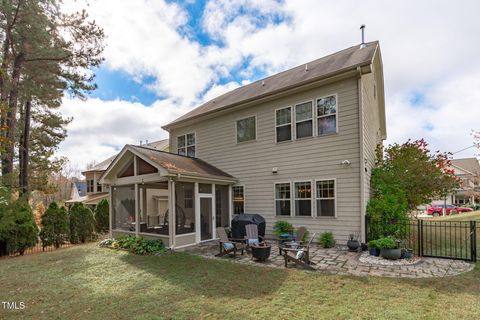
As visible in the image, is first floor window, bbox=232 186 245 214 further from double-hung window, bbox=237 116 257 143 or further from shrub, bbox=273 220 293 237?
double-hung window, bbox=237 116 257 143

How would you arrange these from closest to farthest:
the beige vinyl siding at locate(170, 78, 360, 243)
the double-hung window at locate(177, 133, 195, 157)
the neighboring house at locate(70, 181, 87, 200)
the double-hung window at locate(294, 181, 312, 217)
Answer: the beige vinyl siding at locate(170, 78, 360, 243) < the double-hung window at locate(294, 181, 312, 217) < the double-hung window at locate(177, 133, 195, 157) < the neighboring house at locate(70, 181, 87, 200)

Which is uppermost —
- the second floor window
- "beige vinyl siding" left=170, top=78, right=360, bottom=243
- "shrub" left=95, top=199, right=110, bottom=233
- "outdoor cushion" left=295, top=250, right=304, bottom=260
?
"beige vinyl siding" left=170, top=78, right=360, bottom=243

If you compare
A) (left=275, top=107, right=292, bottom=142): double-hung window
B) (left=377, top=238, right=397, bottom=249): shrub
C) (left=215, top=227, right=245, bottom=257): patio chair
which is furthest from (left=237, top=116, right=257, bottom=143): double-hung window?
(left=377, top=238, right=397, bottom=249): shrub

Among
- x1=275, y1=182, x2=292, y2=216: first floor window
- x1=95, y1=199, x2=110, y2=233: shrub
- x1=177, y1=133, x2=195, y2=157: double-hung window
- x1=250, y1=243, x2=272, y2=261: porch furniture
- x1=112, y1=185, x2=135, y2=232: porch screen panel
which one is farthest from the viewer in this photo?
x1=95, y1=199, x2=110, y2=233: shrub

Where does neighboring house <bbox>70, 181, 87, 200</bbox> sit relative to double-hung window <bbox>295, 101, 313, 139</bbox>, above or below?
below

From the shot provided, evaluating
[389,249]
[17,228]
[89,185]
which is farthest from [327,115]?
[89,185]

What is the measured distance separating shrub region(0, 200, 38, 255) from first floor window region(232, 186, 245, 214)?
8.89 m

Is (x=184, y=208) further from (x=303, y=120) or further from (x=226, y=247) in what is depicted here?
(x=303, y=120)

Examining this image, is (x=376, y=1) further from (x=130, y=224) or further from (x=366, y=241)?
(x=130, y=224)

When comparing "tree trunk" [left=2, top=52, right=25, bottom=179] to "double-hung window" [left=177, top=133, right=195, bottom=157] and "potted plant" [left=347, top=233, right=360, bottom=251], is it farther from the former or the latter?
"potted plant" [left=347, top=233, right=360, bottom=251]

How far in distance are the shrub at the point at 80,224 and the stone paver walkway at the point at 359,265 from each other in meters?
8.25

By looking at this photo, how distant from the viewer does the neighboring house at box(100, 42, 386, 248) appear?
30.0ft

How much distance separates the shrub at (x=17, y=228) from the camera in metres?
10.4

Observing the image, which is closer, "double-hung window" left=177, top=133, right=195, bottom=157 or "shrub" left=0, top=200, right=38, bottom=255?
"shrub" left=0, top=200, right=38, bottom=255
